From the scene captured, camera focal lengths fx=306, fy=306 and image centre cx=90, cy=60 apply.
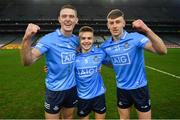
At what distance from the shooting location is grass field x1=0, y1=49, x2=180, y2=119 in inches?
331

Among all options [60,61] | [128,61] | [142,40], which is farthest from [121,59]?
[60,61]

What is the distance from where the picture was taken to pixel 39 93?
36.3 ft

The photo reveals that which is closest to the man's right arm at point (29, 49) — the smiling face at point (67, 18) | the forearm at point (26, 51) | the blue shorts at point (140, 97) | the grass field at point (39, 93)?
the forearm at point (26, 51)

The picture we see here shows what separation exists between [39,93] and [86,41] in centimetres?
605

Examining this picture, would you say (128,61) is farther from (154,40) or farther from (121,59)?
(154,40)

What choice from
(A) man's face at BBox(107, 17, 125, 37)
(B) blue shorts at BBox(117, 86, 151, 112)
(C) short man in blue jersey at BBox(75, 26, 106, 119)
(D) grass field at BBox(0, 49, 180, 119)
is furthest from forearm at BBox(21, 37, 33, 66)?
(D) grass field at BBox(0, 49, 180, 119)

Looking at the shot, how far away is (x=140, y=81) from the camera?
5422 mm

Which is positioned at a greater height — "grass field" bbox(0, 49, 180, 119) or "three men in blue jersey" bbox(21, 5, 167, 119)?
"three men in blue jersey" bbox(21, 5, 167, 119)

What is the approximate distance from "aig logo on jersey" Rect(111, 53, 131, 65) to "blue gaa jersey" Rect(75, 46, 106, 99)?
1.07 feet

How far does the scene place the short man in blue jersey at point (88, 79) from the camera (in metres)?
5.43

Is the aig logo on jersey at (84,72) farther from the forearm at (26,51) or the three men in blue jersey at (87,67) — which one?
the forearm at (26,51)

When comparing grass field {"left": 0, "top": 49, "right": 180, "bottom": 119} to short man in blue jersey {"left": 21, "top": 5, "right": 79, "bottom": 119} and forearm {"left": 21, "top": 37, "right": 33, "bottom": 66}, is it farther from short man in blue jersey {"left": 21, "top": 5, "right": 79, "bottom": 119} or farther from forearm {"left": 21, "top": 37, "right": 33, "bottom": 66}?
forearm {"left": 21, "top": 37, "right": 33, "bottom": 66}

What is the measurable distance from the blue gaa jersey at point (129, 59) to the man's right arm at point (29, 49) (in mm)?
1407

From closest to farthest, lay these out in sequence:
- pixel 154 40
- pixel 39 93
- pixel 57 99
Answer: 1. pixel 154 40
2. pixel 57 99
3. pixel 39 93
